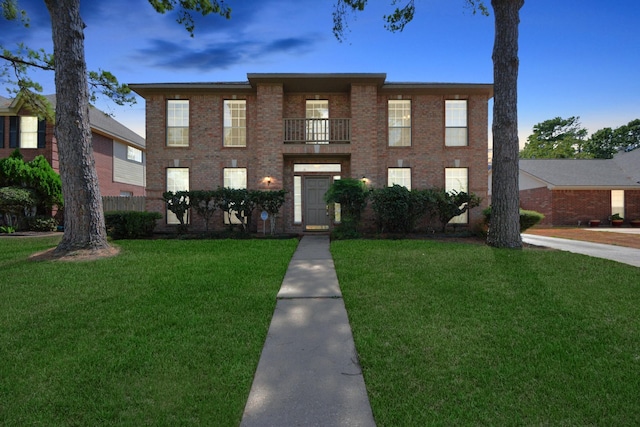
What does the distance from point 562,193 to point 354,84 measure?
1650 cm

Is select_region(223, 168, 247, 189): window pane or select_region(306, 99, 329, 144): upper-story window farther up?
select_region(306, 99, 329, 144): upper-story window

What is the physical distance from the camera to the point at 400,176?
1327 cm

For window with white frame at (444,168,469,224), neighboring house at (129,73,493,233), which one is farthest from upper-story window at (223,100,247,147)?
window with white frame at (444,168,469,224)

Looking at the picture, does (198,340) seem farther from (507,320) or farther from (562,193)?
(562,193)

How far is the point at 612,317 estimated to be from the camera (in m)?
3.79

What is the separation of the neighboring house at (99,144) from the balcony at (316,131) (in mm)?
7256

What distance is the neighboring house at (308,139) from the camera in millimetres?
13008

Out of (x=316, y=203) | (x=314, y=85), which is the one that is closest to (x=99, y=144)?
(x=314, y=85)

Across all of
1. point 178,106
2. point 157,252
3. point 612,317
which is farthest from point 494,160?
point 178,106

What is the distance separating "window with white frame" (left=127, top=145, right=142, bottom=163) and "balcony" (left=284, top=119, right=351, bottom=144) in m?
14.3

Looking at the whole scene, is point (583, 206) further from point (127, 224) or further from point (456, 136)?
point (127, 224)

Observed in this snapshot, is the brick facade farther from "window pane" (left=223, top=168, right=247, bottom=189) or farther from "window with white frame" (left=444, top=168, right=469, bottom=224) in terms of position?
"window pane" (left=223, top=168, right=247, bottom=189)

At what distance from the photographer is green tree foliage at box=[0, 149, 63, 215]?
46.6ft

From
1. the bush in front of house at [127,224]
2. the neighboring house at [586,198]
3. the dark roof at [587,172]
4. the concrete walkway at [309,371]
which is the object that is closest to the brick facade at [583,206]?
the neighboring house at [586,198]
